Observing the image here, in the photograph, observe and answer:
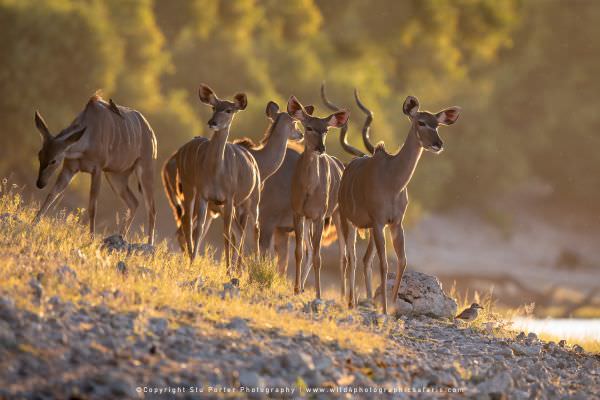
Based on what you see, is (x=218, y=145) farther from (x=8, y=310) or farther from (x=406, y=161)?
(x=8, y=310)

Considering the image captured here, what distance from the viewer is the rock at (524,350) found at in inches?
402

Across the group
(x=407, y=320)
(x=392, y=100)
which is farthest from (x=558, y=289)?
(x=407, y=320)

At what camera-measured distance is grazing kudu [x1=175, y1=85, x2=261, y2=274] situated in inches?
447

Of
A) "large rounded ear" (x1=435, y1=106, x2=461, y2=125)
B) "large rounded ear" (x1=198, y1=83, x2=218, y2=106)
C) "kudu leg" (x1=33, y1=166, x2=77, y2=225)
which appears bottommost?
"kudu leg" (x1=33, y1=166, x2=77, y2=225)

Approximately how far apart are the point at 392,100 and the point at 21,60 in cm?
1864

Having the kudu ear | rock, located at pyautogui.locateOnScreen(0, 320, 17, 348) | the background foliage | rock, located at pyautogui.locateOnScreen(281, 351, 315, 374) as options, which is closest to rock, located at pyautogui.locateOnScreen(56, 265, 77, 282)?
rock, located at pyautogui.locateOnScreen(0, 320, 17, 348)

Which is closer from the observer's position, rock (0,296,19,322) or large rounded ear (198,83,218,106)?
rock (0,296,19,322)

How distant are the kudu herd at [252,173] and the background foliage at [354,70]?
1219 cm

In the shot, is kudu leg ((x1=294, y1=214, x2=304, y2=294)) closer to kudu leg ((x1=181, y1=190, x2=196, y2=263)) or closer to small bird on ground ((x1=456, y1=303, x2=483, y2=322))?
kudu leg ((x1=181, y1=190, x2=196, y2=263))

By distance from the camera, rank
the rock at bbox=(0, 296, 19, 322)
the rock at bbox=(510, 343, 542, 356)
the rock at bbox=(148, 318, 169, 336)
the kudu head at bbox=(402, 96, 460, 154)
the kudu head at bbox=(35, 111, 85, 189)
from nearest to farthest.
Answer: the rock at bbox=(0, 296, 19, 322), the rock at bbox=(148, 318, 169, 336), the rock at bbox=(510, 343, 542, 356), the kudu head at bbox=(402, 96, 460, 154), the kudu head at bbox=(35, 111, 85, 189)

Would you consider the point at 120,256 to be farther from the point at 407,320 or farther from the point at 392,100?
the point at 392,100

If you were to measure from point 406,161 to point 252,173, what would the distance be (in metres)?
1.68

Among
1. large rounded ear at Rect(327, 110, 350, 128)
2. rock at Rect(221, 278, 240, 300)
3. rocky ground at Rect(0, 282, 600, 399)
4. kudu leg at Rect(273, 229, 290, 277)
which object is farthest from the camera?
kudu leg at Rect(273, 229, 290, 277)

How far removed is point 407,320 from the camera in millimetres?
11188
